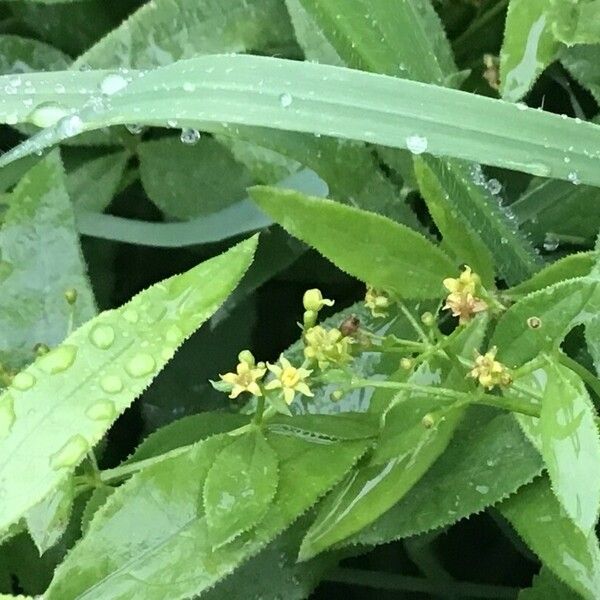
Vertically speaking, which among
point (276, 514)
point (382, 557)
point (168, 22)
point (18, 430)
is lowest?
point (382, 557)

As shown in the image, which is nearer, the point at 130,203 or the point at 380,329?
the point at 380,329

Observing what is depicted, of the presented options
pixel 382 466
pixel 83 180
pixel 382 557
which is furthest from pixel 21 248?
pixel 382 557

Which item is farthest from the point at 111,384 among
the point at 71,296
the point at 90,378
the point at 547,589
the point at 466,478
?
the point at 547,589

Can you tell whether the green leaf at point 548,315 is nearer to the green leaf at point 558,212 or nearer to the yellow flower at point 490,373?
the yellow flower at point 490,373

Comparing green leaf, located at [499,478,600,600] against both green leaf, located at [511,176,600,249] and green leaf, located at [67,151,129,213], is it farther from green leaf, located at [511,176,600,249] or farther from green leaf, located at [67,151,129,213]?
green leaf, located at [67,151,129,213]

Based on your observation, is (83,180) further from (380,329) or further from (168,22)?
(380,329)

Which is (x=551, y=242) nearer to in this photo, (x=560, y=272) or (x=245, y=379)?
(x=560, y=272)

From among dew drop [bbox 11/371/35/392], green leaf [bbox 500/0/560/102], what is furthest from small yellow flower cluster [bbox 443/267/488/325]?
dew drop [bbox 11/371/35/392]
